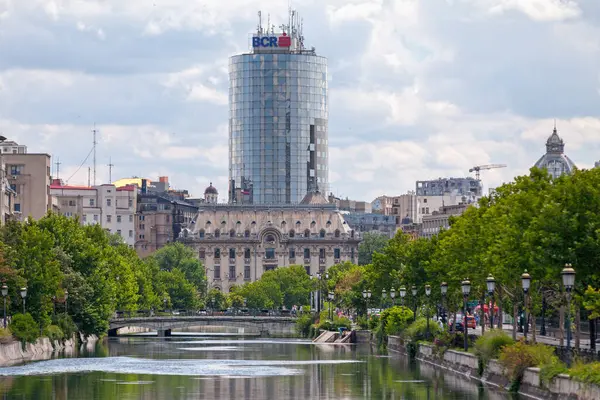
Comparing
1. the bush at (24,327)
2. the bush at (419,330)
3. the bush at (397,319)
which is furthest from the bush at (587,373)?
the bush at (397,319)

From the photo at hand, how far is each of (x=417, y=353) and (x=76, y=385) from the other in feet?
123

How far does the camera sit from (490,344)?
93.3m

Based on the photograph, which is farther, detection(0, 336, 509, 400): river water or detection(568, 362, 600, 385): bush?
detection(0, 336, 509, 400): river water

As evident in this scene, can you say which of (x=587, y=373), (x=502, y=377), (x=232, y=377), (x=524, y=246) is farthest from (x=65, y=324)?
(x=587, y=373)

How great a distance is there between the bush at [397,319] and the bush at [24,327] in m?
34.1

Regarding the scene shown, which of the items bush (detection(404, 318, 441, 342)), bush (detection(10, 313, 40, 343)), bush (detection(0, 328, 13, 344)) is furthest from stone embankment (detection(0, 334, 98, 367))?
bush (detection(404, 318, 441, 342))

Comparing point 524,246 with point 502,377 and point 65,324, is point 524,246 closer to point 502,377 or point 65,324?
point 502,377

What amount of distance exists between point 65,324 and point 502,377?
70.5 m

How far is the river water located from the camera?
291 ft

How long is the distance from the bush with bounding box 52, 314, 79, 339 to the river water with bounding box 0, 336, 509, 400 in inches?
120

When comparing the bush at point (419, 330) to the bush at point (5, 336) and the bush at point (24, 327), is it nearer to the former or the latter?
the bush at point (24, 327)

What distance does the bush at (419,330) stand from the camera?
128 metres

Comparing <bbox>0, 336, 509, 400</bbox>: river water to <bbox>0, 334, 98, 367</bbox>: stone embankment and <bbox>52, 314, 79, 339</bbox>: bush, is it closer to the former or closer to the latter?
<bbox>0, 334, 98, 367</bbox>: stone embankment

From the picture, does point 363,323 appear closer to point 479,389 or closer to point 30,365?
point 30,365
